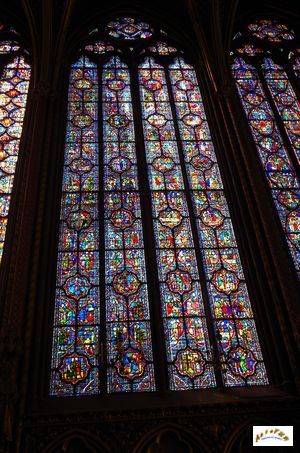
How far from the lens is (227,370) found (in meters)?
7.74

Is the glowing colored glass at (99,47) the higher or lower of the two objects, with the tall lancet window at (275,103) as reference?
higher

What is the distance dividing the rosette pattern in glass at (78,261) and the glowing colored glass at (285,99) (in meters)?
3.85

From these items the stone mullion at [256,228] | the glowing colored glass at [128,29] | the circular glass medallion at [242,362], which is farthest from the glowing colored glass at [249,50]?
the circular glass medallion at [242,362]

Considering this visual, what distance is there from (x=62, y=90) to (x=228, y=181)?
409cm

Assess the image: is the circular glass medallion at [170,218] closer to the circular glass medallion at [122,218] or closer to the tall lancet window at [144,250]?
the tall lancet window at [144,250]

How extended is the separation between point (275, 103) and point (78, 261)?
569 cm

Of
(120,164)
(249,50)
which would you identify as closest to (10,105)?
(120,164)

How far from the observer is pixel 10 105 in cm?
1106

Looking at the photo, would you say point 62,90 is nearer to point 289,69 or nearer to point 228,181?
point 228,181

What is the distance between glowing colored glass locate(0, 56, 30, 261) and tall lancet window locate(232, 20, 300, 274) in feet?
15.1

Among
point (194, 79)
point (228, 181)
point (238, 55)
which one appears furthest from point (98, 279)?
point (238, 55)

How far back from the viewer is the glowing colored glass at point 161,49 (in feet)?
40.5

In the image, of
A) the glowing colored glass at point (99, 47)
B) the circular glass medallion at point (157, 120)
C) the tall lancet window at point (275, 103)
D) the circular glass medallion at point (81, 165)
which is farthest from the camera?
the glowing colored glass at point (99, 47)

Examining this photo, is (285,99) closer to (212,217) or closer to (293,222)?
(293,222)
